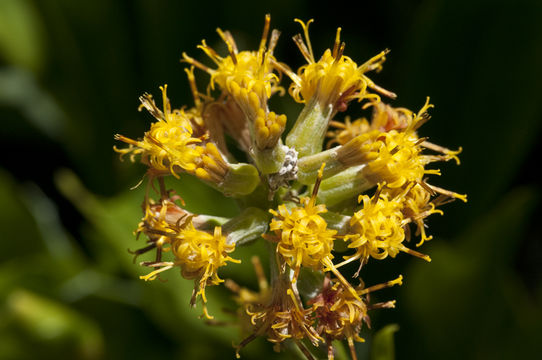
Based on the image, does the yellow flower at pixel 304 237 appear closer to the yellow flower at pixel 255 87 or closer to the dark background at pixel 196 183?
the yellow flower at pixel 255 87

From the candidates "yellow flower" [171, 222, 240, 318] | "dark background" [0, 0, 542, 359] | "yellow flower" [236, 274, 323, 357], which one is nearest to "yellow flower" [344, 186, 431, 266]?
"yellow flower" [236, 274, 323, 357]

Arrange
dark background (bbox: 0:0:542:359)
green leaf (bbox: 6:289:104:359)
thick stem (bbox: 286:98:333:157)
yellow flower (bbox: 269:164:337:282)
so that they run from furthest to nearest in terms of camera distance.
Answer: green leaf (bbox: 6:289:104:359), dark background (bbox: 0:0:542:359), thick stem (bbox: 286:98:333:157), yellow flower (bbox: 269:164:337:282)

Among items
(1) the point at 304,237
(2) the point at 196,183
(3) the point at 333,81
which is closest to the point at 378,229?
(1) the point at 304,237

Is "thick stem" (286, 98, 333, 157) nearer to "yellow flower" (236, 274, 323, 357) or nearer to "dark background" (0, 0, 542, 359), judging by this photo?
"yellow flower" (236, 274, 323, 357)

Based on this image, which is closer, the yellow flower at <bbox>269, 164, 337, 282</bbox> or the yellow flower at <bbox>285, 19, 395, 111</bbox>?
the yellow flower at <bbox>269, 164, 337, 282</bbox>

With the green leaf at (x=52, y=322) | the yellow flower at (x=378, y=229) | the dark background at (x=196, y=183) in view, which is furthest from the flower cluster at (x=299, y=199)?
the green leaf at (x=52, y=322)

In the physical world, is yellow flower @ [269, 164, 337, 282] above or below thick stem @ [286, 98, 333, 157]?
below
